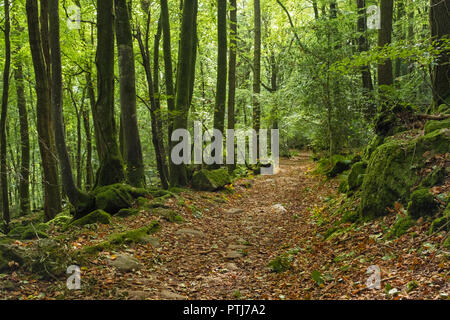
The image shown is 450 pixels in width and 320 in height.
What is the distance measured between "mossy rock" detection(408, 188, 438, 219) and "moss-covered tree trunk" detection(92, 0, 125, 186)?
702 centimetres

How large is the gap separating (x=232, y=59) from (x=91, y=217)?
38.9 feet

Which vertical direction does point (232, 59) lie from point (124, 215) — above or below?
above

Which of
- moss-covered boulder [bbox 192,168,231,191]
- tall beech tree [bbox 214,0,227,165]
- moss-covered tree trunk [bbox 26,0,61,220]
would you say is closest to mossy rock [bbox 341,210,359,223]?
moss-covered boulder [bbox 192,168,231,191]

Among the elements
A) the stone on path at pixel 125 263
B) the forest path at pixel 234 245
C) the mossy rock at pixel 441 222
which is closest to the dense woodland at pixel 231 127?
the mossy rock at pixel 441 222

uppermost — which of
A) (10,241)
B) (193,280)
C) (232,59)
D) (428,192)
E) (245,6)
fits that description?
(245,6)

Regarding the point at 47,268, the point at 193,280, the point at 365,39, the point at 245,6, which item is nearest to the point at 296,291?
the point at 193,280

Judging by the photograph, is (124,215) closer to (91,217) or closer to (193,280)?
(91,217)

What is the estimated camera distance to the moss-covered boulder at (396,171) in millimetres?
5941

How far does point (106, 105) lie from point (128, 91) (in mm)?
1084

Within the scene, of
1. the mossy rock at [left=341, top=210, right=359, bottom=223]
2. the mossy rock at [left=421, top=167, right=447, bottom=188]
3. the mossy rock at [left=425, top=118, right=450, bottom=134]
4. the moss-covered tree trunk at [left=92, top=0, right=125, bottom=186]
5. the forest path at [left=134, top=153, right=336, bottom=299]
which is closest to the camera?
the forest path at [left=134, top=153, right=336, bottom=299]

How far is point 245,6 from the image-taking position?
29.7m

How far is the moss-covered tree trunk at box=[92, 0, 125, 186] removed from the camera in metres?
8.77

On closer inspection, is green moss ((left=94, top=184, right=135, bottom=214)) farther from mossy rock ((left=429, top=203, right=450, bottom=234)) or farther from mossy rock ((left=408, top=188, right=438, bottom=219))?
mossy rock ((left=429, top=203, right=450, bottom=234))
